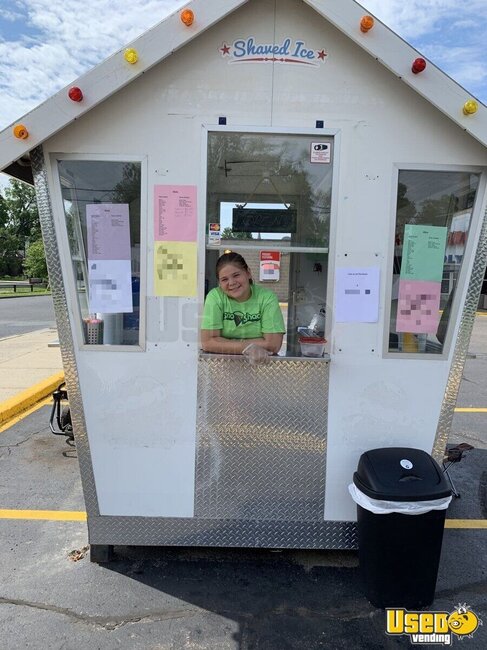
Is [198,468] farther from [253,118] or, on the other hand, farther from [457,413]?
[457,413]

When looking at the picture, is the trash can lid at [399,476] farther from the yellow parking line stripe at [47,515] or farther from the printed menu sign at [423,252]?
the yellow parking line stripe at [47,515]

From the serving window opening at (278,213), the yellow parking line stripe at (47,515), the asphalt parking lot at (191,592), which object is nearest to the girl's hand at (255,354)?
the serving window opening at (278,213)

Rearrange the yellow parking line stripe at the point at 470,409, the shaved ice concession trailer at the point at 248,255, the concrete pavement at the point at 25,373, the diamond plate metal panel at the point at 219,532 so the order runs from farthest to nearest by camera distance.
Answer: the yellow parking line stripe at the point at 470,409
the concrete pavement at the point at 25,373
the diamond plate metal panel at the point at 219,532
the shaved ice concession trailer at the point at 248,255

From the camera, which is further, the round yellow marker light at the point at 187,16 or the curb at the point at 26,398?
the curb at the point at 26,398

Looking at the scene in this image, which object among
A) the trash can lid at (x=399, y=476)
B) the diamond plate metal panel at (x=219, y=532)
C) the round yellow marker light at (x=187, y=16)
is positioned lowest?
the diamond plate metal panel at (x=219, y=532)

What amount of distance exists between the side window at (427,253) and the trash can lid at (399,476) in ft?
1.91

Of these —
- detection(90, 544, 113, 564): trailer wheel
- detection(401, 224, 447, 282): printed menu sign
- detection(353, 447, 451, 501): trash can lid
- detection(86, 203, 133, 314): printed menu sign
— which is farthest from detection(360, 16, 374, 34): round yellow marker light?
detection(90, 544, 113, 564): trailer wheel

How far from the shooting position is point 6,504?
3.73 metres

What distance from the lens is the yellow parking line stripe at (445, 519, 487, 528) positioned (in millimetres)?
3582

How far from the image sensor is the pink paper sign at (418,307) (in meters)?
2.81

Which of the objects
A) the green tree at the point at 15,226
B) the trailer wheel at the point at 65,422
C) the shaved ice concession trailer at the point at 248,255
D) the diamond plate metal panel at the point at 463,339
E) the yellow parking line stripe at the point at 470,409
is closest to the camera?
the shaved ice concession trailer at the point at 248,255

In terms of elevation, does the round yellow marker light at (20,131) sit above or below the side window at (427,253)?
above

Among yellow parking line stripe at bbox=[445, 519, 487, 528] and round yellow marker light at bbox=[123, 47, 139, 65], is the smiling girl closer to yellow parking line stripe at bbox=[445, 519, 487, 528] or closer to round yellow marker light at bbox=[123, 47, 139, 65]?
round yellow marker light at bbox=[123, 47, 139, 65]

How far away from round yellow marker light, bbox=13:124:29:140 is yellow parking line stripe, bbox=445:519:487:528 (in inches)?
146
